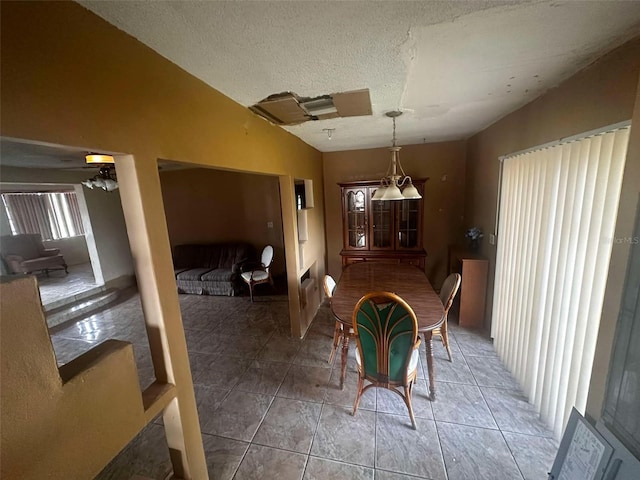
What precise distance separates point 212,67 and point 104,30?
0.43m

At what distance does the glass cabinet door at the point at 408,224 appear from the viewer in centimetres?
362

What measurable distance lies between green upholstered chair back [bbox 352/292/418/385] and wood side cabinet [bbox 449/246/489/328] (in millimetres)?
1563

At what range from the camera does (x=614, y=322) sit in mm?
1058

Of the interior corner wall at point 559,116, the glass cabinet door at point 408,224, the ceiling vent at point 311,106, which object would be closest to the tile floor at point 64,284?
the ceiling vent at point 311,106

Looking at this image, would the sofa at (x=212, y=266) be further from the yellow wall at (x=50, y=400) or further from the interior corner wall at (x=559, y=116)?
the interior corner wall at (x=559, y=116)

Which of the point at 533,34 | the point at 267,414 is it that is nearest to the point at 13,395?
the point at 267,414

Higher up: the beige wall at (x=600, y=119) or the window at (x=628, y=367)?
the beige wall at (x=600, y=119)

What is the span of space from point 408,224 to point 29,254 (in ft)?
24.9

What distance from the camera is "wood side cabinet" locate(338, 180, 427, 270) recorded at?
3615mm

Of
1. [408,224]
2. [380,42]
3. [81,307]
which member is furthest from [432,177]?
[81,307]

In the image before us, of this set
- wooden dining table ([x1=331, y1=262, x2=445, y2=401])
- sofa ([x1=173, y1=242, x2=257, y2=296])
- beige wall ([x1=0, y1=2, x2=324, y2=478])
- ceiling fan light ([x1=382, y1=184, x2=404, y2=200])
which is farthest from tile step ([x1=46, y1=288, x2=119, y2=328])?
ceiling fan light ([x1=382, y1=184, x2=404, y2=200])

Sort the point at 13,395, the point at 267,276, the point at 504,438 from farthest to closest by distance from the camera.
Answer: the point at 267,276 → the point at 504,438 → the point at 13,395

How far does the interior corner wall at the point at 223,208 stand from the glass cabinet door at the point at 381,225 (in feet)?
6.03

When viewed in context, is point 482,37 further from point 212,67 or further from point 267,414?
point 267,414
